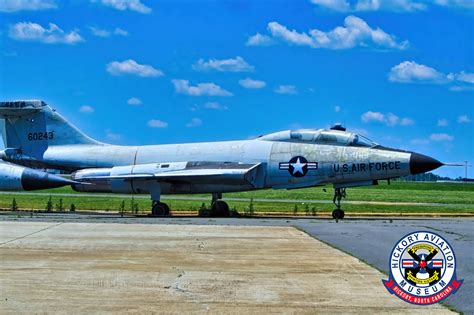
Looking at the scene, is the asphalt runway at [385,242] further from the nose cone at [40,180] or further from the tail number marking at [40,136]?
the tail number marking at [40,136]

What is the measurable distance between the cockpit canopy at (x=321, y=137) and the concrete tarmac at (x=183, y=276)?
10.0m

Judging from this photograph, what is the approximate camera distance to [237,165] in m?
25.0

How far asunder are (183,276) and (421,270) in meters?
3.39

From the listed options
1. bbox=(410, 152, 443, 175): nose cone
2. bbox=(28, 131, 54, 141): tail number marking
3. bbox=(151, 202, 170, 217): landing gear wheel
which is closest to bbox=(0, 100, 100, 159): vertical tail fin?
bbox=(28, 131, 54, 141): tail number marking

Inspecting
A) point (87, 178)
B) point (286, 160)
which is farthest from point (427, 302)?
point (87, 178)

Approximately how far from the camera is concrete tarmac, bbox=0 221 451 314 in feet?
23.9

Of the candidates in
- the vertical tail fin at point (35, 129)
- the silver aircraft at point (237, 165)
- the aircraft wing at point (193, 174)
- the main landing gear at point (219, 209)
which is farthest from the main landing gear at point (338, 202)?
the vertical tail fin at point (35, 129)

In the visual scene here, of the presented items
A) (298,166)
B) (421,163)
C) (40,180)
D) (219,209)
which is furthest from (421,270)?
(40,180)

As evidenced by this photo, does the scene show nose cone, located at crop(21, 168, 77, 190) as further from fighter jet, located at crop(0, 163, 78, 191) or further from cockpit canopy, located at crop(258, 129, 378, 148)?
cockpit canopy, located at crop(258, 129, 378, 148)

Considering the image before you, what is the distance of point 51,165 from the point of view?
2930cm

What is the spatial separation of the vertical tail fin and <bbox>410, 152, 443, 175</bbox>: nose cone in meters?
13.7

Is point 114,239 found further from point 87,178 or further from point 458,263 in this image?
point 87,178

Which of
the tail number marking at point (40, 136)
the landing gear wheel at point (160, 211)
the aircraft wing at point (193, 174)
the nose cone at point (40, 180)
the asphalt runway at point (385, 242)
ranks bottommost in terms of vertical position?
the asphalt runway at point (385, 242)

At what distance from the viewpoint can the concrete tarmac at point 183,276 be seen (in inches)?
287
